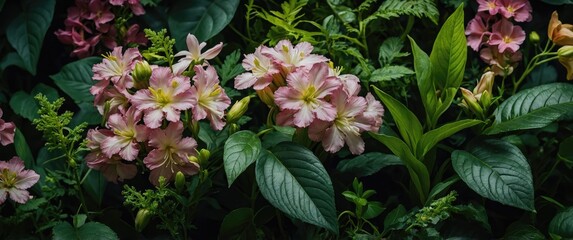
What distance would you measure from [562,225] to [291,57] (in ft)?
1.81

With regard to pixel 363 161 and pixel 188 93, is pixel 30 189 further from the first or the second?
pixel 363 161

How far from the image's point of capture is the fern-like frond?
1.47m

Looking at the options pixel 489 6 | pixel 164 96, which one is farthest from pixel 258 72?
pixel 489 6

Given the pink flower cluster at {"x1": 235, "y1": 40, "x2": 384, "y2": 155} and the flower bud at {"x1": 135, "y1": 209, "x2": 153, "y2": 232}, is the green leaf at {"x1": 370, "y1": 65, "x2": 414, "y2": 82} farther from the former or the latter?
the flower bud at {"x1": 135, "y1": 209, "x2": 153, "y2": 232}

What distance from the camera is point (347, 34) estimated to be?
5.24 feet

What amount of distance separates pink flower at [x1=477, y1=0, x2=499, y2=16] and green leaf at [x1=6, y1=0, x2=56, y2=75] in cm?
88

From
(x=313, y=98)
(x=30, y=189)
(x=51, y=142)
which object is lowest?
(x=30, y=189)

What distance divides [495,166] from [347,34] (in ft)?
1.48

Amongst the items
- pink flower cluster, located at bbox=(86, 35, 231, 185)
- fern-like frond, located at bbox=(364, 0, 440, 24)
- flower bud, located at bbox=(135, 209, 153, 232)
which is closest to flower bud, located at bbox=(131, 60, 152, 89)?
pink flower cluster, located at bbox=(86, 35, 231, 185)

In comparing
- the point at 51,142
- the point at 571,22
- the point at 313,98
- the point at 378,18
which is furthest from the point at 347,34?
the point at 51,142

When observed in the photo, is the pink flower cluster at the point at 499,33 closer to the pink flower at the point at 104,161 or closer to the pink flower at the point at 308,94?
the pink flower at the point at 308,94

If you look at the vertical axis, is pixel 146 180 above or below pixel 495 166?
below

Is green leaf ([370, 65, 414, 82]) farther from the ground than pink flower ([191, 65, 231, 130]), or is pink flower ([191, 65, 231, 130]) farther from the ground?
pink flower ([191, 65, 231, 130])

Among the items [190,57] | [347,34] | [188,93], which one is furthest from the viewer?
[347,34]
